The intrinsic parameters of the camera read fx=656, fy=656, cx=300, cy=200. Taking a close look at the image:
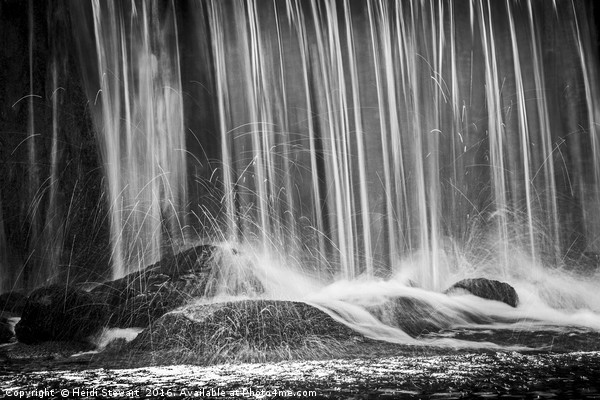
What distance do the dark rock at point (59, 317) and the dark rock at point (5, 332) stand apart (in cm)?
49

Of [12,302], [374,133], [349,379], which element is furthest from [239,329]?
[374,133]

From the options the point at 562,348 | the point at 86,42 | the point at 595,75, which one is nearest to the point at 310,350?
the point at 562,348

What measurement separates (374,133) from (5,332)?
48.9 ft

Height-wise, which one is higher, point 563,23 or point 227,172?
point 563,23

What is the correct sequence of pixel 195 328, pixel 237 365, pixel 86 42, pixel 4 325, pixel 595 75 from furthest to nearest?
pixel 595 75
pixel 86 42
pixel 4 325
pixel 195 328
pixel 237 365

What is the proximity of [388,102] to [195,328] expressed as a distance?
46.3 feet

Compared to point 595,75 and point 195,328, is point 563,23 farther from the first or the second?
point 195,328

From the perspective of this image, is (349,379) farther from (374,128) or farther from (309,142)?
(374,128)

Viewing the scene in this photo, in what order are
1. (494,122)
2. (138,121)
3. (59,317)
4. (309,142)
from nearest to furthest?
(59,317)
(138,121)
(309,142)
(494,122)

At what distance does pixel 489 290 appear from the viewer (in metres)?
19.1

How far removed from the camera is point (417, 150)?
82.9 feet

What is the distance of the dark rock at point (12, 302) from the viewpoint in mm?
19606

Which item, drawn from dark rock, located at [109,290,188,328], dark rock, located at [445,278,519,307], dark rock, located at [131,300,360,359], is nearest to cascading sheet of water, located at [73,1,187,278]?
dark rock, located at [109,290,188,328]

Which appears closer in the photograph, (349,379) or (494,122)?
(349,379)
